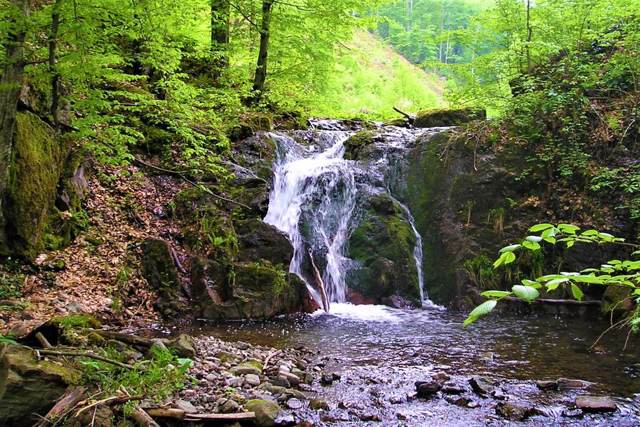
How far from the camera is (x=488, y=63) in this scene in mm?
11336

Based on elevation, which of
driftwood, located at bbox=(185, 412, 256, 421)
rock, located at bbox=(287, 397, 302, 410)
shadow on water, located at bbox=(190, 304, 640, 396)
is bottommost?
shadow on water, located at bbox=(190, 304, 640, 396)

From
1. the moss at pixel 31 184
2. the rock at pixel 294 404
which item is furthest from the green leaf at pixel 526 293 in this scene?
the moss at pixel 31 184

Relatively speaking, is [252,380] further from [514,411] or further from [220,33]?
[220,33]

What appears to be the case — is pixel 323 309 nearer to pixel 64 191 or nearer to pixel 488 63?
pixel 64 191

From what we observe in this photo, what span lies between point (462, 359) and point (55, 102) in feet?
20.3

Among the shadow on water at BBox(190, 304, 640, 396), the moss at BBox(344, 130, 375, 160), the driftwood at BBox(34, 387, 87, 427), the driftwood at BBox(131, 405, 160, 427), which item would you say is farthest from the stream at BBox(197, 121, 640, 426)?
the driftwood at BBox(34, 387, 87, 427)

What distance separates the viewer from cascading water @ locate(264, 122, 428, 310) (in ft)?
32.0

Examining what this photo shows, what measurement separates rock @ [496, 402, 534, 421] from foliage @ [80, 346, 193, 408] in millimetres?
3043

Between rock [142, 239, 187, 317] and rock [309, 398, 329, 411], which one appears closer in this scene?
rock [309, 398, 329, 411]

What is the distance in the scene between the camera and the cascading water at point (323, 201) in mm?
9758

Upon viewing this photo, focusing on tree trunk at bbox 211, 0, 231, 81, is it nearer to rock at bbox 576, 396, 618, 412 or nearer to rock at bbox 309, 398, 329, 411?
rock at bbox 309, 398, 329, 411

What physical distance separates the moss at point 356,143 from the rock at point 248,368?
7.45 metres

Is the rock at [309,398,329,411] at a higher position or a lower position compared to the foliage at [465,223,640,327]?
lower

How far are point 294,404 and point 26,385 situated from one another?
7.48 ft
